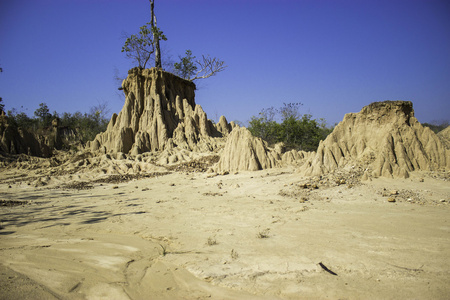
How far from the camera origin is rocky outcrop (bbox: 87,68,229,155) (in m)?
17.2

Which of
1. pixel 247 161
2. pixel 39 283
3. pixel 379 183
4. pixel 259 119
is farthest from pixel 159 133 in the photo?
pixel 39 283

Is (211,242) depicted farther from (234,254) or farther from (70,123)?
(70,123)

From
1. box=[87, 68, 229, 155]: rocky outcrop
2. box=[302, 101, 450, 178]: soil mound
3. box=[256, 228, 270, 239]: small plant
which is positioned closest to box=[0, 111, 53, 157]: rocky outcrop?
box=[87, 68, 229, 155]: rocky outcrop

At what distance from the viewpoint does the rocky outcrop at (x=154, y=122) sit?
17.2 meters

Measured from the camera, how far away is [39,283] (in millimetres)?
2768

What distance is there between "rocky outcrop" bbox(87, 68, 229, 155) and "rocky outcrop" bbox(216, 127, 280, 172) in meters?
5.37

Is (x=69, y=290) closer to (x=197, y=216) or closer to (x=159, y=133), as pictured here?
(x=197, y=216)

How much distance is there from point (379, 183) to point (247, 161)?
16.4ft

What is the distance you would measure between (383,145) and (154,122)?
13659 millimetres

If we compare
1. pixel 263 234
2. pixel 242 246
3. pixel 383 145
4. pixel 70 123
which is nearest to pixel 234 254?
pixel 242 246

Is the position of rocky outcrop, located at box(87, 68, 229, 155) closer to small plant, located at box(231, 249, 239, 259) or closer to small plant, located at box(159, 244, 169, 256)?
small plant, located at box(159, 244, 169, 256)

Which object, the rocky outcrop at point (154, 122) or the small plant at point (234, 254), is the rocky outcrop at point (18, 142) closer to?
the rocky outcrop at point (154, 122)

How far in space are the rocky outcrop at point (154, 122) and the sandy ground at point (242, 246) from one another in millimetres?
9622

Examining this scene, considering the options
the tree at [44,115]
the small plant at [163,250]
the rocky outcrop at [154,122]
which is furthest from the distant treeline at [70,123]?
the small plant at [163,250]
